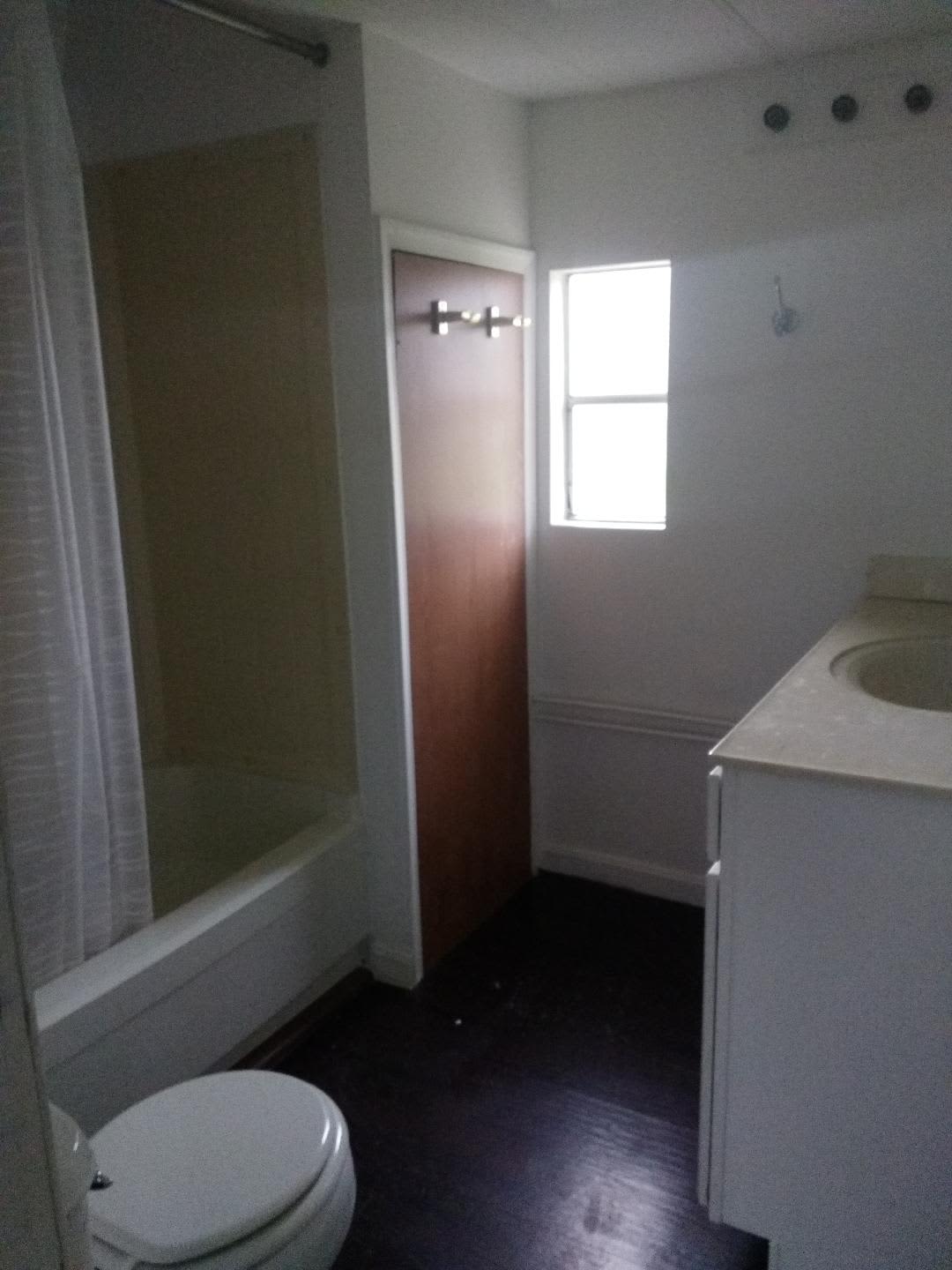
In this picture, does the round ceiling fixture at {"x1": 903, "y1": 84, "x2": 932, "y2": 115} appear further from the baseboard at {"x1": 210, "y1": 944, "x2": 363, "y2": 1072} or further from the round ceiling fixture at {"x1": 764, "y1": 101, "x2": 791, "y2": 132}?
the baseboard at {"x1": 210, "y1": 944, "x2": 363, "y2": 1072}

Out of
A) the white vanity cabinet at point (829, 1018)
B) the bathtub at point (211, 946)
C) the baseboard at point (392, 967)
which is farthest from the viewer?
the baseboard at point (392, 967)

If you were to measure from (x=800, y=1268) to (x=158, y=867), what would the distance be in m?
1.87

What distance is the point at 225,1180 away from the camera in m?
1.38

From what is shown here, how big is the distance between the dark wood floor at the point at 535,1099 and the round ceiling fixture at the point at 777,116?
2.09 m

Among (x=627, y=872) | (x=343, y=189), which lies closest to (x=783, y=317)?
(x=343, y=189)

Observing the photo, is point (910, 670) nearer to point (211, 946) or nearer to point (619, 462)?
point (619, 462)

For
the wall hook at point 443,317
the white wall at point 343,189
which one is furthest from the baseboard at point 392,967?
the wall hook at point 443,317

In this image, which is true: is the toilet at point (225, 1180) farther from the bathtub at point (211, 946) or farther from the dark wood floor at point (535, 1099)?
the dark wood floor at point (535, 1099)

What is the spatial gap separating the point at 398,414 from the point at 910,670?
1.26 metres

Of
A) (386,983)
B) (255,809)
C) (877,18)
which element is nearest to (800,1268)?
(386,983)

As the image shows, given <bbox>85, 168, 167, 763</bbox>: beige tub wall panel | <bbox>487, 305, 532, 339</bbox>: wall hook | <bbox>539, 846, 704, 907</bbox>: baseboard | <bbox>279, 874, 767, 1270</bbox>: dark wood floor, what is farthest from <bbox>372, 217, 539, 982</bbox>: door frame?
<bbox>85, 168, 167, 763</bbox>: beige tub wall panel

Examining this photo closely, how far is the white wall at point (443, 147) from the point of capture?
2152mm

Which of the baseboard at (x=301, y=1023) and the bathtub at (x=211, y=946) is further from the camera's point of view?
the baseboard at (x=301, y=1023)

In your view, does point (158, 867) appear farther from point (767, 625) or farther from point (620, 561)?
point (767, 625)
